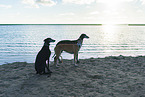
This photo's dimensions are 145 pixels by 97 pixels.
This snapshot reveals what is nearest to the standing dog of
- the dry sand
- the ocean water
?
the dry sand

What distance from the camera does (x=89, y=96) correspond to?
159 inches

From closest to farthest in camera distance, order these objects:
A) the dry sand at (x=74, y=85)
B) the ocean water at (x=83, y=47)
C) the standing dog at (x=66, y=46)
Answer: the dry sand at (x=74, y=85)
the standing dog at (x=66, y=46)
the ocean water at (x=83, y=47)

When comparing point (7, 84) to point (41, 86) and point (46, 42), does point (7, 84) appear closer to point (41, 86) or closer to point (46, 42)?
point (41, 86)

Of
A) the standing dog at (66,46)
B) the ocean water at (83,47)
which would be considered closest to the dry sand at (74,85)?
the standing dog at (66,46)

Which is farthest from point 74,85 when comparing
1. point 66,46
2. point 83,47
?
point 83,47

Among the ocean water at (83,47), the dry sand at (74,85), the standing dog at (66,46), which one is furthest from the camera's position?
the ocean water at (83,47)

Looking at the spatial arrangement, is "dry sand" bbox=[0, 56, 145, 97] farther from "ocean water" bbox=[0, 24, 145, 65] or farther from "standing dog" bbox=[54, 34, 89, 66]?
"ocean water" bbox=[0, 24, 145, 65]

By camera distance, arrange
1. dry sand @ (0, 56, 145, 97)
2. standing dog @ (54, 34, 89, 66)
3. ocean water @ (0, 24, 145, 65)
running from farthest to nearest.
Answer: ocean water @ (0, 24, 145, 65) → standing dog @ (54, 34, 89, 66) → dry sand @ (0, 56, 145, 97)

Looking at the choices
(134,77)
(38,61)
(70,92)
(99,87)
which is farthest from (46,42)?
(134,77)

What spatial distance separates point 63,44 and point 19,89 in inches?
139

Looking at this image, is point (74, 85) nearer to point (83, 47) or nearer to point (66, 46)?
point (66, 46)

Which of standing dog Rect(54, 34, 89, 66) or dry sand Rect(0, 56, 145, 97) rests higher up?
standing dog Rect(54, 34, 89, 66)

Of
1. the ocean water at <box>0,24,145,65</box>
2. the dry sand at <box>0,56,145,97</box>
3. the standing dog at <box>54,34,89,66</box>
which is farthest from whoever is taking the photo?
the ocean water at <box>0,24,145,65</box>

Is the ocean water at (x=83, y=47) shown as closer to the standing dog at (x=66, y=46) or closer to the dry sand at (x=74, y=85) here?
the standing dog at (x=66, y=46)
